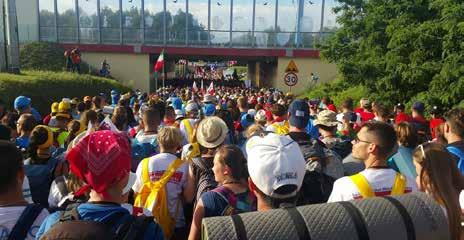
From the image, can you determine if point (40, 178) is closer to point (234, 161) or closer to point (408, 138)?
point (234, 161)

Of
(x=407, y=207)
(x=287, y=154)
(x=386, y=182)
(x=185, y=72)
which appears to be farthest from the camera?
(x=185, y=72)

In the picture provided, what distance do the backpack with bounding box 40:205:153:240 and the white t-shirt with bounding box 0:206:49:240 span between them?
582 mm

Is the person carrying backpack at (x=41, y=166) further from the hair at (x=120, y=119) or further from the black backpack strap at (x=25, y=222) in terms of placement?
the hair at (x=120, y=119)

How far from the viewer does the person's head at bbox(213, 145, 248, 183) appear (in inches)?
143

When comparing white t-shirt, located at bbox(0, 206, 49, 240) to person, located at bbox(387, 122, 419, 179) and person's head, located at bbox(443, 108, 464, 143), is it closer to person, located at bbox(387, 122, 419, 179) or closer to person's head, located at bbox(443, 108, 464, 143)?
person, located at bbox(387, 122, 419, 179)

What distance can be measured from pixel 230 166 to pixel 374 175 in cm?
104

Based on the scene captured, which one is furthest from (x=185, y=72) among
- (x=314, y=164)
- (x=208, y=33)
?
(x=314, y=164)

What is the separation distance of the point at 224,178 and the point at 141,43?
3090 cm

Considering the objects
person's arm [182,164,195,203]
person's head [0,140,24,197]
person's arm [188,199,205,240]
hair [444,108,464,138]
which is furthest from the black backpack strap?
hair [444,108,464,138]

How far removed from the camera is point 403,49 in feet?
53.1

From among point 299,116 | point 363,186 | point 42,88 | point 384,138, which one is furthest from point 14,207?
point 42,88

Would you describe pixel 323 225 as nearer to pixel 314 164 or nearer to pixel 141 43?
pixel 314 164

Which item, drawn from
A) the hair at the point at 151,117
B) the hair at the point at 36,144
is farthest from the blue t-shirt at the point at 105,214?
the hair at the point at 151,117

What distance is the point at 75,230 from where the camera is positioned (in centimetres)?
183
